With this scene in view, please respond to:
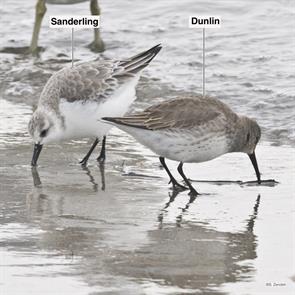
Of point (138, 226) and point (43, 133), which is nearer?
point (138, 226)

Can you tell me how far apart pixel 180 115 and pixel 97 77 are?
1323 millimetres

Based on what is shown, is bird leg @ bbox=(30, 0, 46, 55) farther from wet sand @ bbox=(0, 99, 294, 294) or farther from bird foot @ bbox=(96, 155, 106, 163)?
bird foot @ bbox=(96, 155, 106, 163)

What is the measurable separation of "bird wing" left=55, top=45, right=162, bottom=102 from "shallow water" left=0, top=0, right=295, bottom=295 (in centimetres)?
57

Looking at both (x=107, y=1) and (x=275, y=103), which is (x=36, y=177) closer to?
(x=275, y=103)

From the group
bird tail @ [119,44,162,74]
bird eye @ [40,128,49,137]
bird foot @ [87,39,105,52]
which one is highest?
bird tail @ [119,44,162,74]

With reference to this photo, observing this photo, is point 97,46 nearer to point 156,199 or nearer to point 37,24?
point 37,24

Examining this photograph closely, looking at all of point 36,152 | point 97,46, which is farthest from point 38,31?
point 36,152

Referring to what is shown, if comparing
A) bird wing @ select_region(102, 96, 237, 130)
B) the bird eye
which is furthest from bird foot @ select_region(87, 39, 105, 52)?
bird wing @ select_region(102, 96, 237, 130)

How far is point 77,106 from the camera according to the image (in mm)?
8227

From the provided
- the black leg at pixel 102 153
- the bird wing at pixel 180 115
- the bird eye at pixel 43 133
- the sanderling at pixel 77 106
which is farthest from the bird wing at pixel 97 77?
the bird wing at pixel 180 115

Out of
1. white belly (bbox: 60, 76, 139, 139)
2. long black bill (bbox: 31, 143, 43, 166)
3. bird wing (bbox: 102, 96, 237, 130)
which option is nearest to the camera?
bird wing (bbox: 102, 96, 237, 130)

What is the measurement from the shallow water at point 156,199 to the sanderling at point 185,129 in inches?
12.0

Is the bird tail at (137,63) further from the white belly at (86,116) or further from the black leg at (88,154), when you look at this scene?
the black leg at (88,154)

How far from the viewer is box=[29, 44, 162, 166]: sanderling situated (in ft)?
26.9
